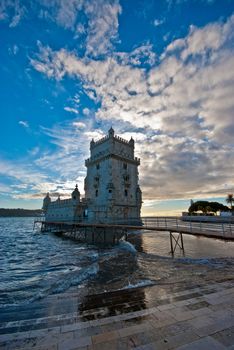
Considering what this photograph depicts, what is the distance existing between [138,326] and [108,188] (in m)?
40.0

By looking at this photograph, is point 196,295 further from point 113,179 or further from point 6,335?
point 113,179

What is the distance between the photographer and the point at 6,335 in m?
4.33

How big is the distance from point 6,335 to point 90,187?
47.0m

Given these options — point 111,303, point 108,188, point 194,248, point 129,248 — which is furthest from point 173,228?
point 108,188

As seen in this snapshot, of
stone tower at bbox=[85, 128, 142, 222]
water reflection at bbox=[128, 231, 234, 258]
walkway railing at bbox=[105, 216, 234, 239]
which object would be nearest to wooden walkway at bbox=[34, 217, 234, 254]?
walkway railing at bbox=[105, 216, 234, 239]

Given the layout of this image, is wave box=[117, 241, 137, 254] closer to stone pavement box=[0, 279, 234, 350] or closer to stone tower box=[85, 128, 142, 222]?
stone pavement box=[0, 279, 234, 350]

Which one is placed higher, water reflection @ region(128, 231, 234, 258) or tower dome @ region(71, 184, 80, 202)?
tower dome @ region(71, 184, 80, 202)

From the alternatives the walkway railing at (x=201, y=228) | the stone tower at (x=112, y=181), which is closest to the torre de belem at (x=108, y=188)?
the stone tower at (x=112, y=181)

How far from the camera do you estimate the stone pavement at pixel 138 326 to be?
3609 mm

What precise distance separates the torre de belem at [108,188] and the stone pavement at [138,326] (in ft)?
121

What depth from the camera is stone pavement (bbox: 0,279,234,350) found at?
3.61 m

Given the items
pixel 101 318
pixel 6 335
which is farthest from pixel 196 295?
pixel 6 335

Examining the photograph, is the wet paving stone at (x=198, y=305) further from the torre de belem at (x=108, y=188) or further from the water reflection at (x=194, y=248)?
the torre de belem at (x=108, y=188)

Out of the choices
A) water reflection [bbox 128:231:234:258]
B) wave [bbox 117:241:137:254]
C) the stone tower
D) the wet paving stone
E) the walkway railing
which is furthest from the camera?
the stone tower
